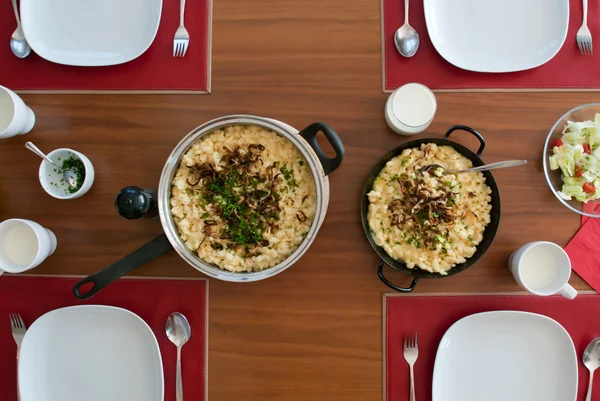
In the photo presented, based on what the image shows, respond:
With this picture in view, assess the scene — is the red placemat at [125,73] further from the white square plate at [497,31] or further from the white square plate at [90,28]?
the white square plate at [497,31]

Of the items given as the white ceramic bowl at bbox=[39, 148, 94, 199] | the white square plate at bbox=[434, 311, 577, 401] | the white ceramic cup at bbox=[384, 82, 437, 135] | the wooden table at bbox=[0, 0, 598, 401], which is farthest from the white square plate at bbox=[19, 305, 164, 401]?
the white ceramic cup at bbox=[384, 82, 437, 135]

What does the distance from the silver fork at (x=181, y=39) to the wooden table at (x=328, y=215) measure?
173 mm

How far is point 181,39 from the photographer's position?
1916mm

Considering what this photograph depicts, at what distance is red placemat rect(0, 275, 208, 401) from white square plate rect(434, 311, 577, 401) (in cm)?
110

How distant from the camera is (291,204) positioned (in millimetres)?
1729

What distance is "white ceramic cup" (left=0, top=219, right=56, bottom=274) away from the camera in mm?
1780

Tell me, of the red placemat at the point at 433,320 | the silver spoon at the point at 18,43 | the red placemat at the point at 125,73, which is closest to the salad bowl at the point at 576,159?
the red placemat at the point at 433,320

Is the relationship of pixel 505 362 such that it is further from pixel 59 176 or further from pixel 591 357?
pixel 59 176

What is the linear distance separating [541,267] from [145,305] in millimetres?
1783

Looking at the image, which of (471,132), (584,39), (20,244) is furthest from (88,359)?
(584,39)

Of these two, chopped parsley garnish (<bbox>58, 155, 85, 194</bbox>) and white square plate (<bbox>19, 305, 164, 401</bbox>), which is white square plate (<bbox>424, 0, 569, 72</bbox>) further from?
white square plate (<bbox>19, 305, 164, 401</bbox>)

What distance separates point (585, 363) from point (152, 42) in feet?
8.05

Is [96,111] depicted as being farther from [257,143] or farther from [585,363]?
[585,363]

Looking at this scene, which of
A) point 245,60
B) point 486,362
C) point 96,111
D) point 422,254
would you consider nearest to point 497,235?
point 422,254
